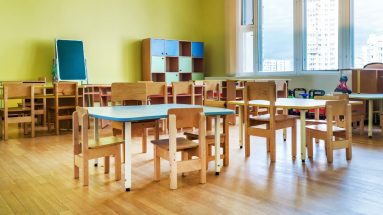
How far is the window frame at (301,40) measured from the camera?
24.5 ft

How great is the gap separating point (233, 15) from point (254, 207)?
745 centimetres

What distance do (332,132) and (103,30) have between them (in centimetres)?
626

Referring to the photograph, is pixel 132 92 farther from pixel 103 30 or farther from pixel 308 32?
pixel 308 32

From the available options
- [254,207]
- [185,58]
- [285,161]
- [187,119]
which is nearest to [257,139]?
[285,161]

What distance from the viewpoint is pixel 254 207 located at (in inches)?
97.9

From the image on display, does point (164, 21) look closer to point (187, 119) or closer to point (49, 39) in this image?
point (49, 39)

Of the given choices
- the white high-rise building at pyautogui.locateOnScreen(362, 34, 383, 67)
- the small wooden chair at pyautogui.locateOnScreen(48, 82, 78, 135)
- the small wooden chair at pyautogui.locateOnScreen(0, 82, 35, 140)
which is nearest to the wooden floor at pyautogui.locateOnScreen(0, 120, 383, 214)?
the small wooden chair at pyautogui.locateOnScreen(0, 82, 35, 140)

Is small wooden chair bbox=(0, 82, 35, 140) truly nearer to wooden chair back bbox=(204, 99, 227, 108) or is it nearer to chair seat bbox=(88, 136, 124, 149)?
chair seat bbox=(88, 136, 124, 149)

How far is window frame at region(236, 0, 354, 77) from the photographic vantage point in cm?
746

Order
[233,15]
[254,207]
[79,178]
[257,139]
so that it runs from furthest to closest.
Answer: [233,15], [257,139], [79,178], [254,207]

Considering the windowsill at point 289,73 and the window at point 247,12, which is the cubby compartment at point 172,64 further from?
the window at point 247,12

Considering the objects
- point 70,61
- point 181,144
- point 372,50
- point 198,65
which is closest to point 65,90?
point 70,61

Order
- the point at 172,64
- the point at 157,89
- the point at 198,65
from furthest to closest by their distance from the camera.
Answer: the point at 198,65 < the point at 172,64 < the point at 157,89

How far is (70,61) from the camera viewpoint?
25.9 ft
